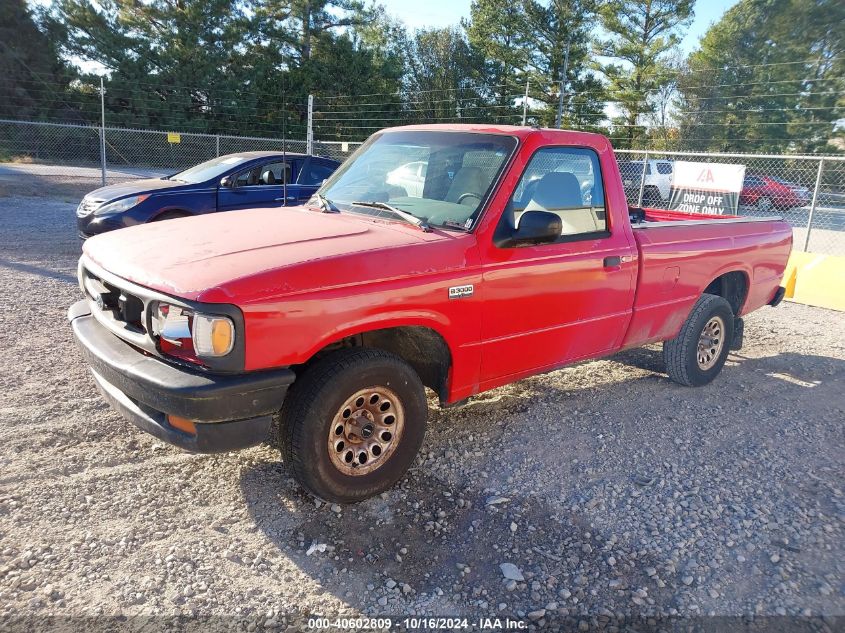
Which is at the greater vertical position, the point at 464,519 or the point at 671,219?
the point at 671,219

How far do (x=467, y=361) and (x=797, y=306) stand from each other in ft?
23.5

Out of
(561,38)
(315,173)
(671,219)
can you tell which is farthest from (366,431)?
(561,38)

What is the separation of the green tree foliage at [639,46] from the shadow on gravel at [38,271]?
30310 mm

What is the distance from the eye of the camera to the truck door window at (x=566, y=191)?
151 inches

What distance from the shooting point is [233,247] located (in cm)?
318

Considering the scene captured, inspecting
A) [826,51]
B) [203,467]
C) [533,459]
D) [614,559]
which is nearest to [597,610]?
[614,559]

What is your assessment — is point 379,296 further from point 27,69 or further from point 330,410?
point 27,69

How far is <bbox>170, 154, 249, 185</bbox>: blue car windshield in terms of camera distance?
29.8 feet

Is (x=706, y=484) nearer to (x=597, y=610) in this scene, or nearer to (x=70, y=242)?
(x=597, y=610)

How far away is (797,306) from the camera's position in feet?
28.7

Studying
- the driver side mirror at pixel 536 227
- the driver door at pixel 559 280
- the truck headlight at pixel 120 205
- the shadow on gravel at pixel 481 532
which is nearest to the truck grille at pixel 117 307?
the shadow on gravel at pixel 481 532

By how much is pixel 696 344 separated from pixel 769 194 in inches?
663

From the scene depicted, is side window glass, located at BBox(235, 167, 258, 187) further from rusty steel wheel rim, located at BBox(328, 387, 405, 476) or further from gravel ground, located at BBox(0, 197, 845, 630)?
rusty steel wheel rim, located at BBox(328, 387, 405, 476)

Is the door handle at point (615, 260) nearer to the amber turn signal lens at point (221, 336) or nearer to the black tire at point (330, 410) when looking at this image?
the black tire at point (330, 410)
